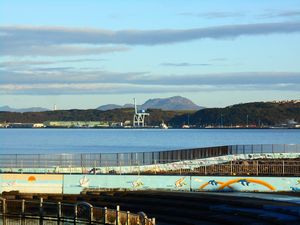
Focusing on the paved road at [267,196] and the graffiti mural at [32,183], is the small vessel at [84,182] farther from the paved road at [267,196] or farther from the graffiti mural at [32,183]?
the paved road at [267,196]

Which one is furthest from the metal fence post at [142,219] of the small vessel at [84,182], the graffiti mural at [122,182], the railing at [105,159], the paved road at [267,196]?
the railing at [105,159]

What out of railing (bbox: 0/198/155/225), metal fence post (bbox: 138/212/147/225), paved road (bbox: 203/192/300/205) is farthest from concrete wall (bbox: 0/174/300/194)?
metal fence post (bbox: 138/212/147/225)

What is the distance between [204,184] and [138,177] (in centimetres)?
363

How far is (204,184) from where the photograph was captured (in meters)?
44.7

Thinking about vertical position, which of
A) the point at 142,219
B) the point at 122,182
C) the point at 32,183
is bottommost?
the point at 142,219

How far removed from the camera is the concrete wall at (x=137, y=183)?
4394 cm

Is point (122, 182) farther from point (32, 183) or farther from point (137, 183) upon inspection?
point (32, 183)

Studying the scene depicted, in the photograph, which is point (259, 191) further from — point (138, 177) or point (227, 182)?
point (138, 177)

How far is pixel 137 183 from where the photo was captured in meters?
45.1

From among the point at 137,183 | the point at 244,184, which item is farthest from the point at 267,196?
the point at 137,183

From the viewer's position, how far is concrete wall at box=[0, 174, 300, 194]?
43.9 metres

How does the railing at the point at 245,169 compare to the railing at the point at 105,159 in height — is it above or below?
below

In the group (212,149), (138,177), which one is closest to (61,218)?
(138,177)

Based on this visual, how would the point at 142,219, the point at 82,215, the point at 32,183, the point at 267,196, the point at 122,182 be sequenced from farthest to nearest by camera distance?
the point at 32,183
the point at 122,182
the point at 267,196
the point at 82,215
the point at 142,219
